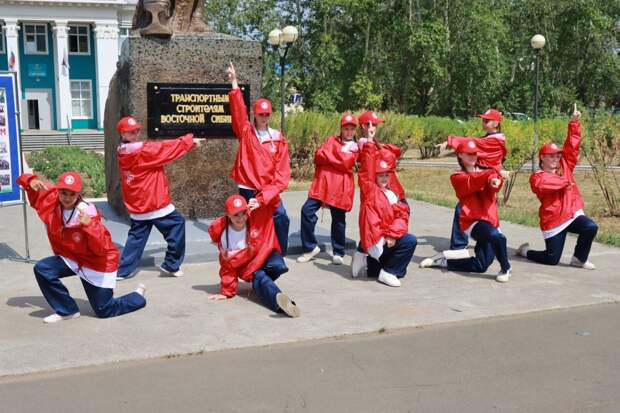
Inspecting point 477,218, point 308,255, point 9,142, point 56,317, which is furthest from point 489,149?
point 9,142

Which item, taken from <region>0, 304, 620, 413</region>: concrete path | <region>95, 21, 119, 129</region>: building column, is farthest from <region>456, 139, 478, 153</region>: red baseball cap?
<region>95, 21, 119, 129</region>: building column

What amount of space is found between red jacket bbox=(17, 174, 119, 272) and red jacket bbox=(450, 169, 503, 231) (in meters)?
3.48

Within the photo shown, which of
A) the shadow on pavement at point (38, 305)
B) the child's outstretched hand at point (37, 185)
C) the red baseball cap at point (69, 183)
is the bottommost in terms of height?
the shadow on pavement at point (38, 305)

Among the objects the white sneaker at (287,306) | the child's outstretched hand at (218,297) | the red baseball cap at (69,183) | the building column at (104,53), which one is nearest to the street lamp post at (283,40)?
the child's outstretched hand at (218,297)

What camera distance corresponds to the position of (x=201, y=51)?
347 inches

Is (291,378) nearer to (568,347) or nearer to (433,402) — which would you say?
(433,402)

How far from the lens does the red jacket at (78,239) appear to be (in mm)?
5367

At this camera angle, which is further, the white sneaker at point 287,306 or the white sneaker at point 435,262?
the white sneaker at point 435,262

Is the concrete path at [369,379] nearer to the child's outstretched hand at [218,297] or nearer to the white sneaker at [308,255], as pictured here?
the child's outstretched hand at [218,297]

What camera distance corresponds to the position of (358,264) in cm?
708

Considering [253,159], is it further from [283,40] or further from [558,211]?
[283,40]

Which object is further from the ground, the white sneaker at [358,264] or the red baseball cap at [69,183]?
the red baseball cap at [69,183]

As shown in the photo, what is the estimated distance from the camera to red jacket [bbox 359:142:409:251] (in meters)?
6.73

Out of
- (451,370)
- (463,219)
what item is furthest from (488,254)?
(451,370)
